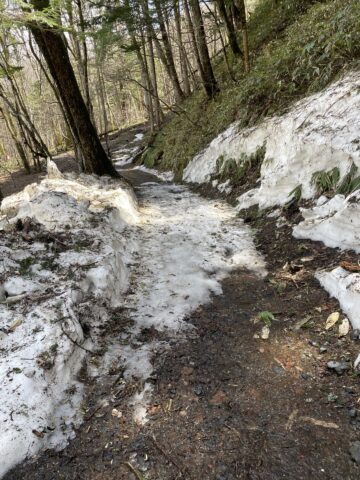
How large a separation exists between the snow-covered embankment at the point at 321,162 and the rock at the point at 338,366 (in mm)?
420

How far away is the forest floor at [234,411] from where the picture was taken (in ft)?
7.44

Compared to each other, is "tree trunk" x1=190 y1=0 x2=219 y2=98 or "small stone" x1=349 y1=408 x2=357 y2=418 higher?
"tree trunk" x1=190 y1=0 x2=219 y2=98

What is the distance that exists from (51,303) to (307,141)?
4.53 m

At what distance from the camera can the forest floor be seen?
89.3 inches

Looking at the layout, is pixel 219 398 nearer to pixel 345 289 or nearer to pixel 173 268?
pixel 345 289

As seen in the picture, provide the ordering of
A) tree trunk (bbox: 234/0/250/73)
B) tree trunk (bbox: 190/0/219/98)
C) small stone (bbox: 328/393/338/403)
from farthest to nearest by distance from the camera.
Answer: tree trunk (bbox: 190/0/219/98) < tree trunk (bbox: 234/0/250/73) < small stone (bbox: 328/393/338/403)

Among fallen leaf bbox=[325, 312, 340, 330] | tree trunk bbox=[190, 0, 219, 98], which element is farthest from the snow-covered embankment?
tree trunk bbox=[190, 0, 219, 98]

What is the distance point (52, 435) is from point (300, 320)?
2499 mm

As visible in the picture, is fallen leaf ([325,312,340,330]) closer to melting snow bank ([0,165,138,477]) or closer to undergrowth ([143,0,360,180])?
melting snow bank ([0,165,138,477])

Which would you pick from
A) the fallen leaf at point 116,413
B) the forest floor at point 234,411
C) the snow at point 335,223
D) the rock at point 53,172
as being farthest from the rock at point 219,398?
the rock at point 53,172

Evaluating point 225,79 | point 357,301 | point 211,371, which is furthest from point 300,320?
point 225,79

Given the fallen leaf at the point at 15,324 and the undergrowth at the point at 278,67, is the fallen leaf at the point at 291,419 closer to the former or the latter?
the fallen leaf at the point at 15,324

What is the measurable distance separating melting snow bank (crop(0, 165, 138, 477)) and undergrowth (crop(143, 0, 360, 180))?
4459mm

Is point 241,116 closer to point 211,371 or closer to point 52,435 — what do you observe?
point 211,371
